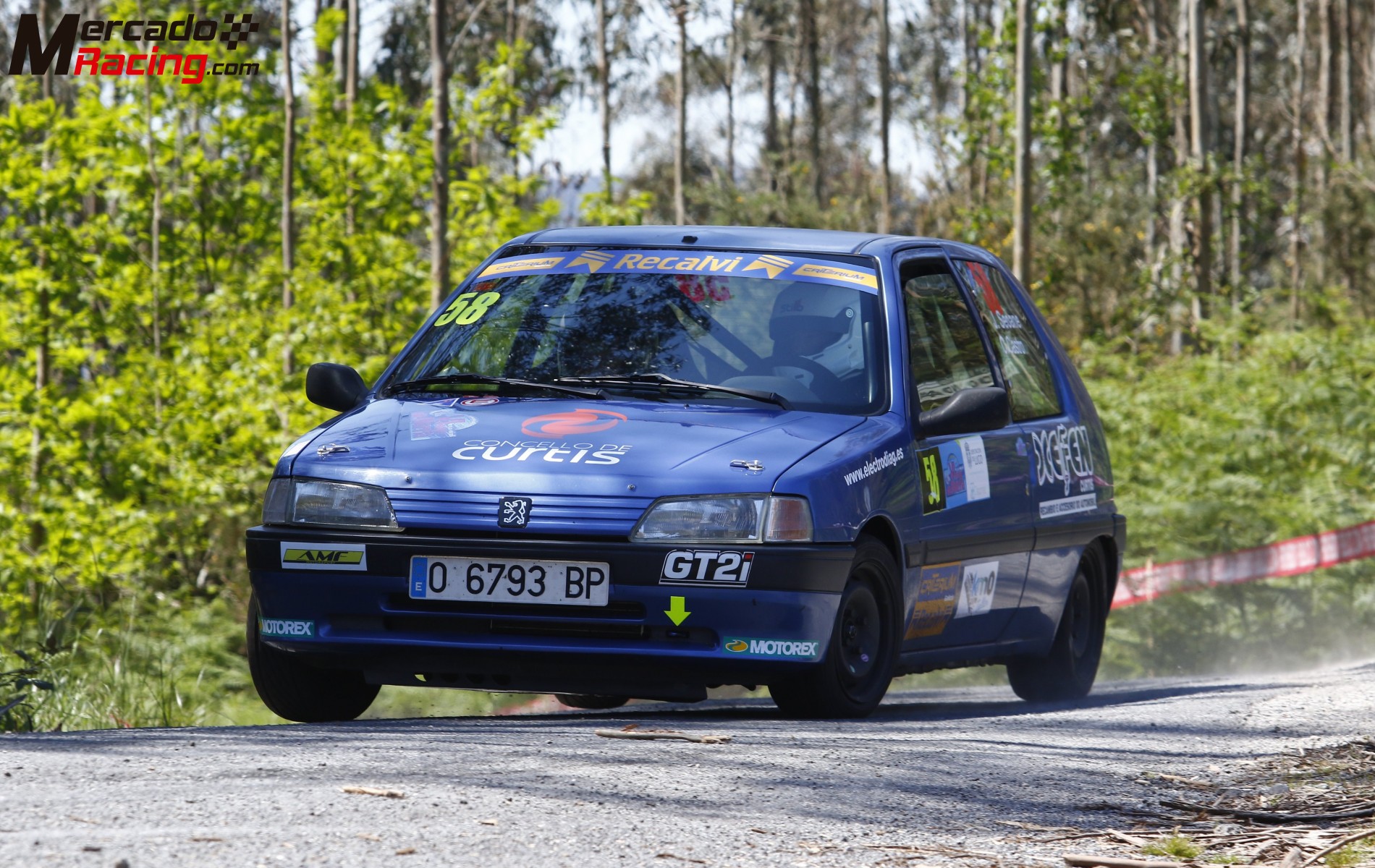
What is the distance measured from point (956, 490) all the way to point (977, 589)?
449mm

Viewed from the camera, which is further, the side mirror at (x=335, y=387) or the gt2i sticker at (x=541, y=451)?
the side mirror at (x=335, y=387)

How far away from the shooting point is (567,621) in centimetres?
511

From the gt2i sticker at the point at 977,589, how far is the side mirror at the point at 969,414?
0.65m

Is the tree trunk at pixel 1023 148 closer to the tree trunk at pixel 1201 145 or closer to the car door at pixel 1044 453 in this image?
the tree trunk at pixel 1201 145

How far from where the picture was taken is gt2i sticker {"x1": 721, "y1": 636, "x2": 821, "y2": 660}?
5.10 metres

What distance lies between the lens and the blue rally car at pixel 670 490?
508 cm

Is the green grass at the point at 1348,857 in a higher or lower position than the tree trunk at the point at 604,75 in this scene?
lower

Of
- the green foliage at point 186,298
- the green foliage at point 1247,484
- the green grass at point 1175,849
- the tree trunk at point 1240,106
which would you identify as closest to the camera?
the green grass at point 1175,849

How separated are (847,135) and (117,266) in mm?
46628

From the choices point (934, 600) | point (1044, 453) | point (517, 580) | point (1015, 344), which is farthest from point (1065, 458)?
point (517, 580)

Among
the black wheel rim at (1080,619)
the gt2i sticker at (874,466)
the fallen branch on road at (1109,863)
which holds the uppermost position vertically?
the gt2i sticker at (874,466)

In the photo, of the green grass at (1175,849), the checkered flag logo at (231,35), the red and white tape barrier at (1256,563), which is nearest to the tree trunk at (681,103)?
the checkered flag logo at (231,35)

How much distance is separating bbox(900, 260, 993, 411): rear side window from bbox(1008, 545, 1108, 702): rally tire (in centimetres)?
126

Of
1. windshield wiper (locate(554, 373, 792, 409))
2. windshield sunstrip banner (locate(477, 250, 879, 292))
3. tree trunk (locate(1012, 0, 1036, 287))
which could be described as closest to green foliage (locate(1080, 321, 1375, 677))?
tree trunk (locate(1012, 0, 1036, 287))
